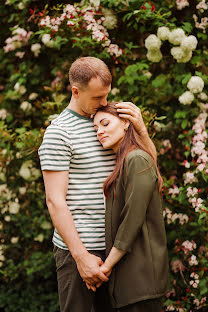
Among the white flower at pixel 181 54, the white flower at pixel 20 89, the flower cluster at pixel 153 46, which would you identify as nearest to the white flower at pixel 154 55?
the flower cluster at pixel 153 46

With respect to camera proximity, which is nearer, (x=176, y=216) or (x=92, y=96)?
(x=92, y=96)

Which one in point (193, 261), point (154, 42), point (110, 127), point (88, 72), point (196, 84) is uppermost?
point (88, 72)

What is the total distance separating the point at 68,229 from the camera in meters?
1.87

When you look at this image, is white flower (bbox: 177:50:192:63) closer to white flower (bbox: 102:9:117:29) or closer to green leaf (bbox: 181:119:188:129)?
green leaf (bbox: 181:119:188:129)

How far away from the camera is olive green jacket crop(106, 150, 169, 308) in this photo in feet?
5.93

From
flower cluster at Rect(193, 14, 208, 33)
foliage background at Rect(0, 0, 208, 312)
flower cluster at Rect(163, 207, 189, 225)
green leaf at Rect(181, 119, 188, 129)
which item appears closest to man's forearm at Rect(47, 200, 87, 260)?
foliage background at Rect(0, 0, 208, 312)

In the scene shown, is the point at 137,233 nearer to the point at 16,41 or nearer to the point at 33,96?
the point at 33,96

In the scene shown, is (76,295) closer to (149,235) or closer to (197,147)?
(149,235)

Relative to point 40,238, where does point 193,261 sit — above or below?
above

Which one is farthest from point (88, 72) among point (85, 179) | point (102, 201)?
point (102, 201)

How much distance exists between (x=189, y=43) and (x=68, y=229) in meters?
1.73

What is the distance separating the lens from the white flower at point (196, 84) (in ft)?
9.56

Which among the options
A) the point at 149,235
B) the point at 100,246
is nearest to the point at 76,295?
the point at 100,246

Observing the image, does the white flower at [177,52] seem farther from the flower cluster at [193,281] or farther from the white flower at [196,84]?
the flower cluster at [193,281]
